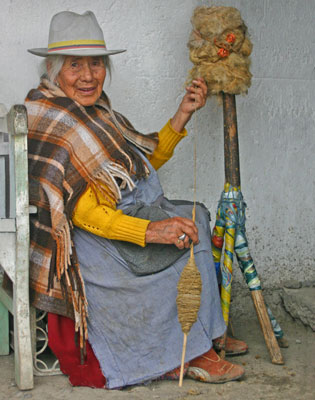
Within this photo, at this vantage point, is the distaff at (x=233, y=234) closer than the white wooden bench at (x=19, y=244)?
No

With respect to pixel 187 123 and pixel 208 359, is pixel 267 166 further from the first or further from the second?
pixel 208 359

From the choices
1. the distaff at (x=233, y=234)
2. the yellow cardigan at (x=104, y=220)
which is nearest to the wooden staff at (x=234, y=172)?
the distaff at (x=233, y=234)

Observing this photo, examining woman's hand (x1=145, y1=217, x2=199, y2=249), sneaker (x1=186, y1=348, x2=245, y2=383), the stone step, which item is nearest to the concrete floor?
sneaker (x1=186, y1=348, x2=245, y2=383)

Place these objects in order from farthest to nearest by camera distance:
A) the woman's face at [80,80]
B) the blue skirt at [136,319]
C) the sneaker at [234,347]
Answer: the sneaker at [234,347], the woman's face at [80,80], the blue skirt at [136,319]

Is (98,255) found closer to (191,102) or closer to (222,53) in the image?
(191,102)

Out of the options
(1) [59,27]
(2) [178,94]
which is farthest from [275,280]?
(1) [59,27]

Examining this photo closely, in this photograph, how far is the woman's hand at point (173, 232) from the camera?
122 inches

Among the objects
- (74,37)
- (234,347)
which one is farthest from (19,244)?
(234,347)

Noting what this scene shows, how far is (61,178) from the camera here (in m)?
3.19

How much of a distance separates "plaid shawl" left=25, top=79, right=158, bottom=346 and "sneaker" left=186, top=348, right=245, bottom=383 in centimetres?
56

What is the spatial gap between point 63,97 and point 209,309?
1.25m

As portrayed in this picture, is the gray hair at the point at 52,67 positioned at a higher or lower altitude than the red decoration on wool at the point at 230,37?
lower

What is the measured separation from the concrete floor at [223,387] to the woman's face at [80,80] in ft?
4.56

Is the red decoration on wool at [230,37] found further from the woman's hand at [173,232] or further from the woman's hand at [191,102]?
the woman's hand at [173,232]
